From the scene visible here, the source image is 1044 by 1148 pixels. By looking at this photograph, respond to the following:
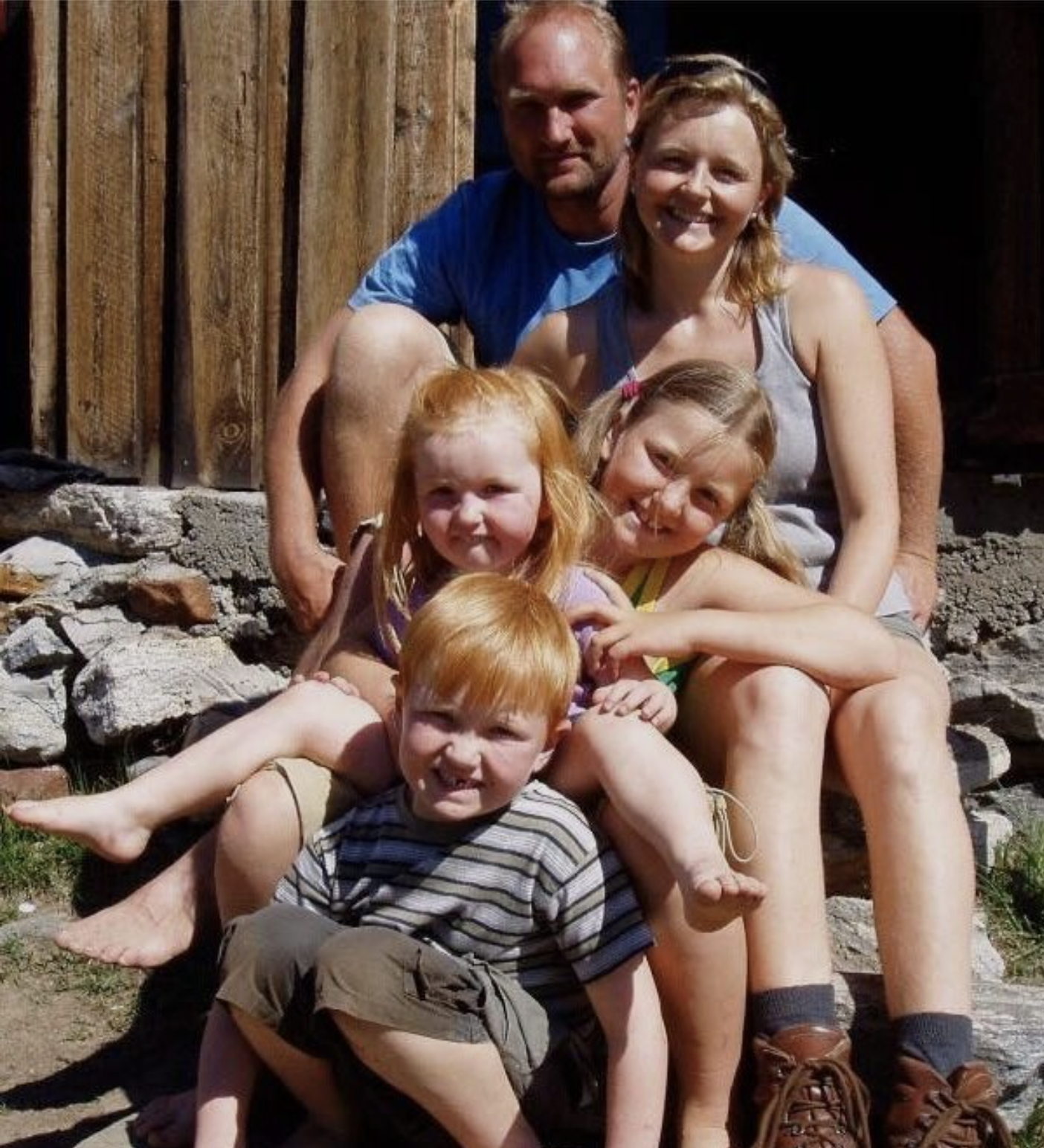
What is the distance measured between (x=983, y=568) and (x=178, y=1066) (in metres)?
2.21

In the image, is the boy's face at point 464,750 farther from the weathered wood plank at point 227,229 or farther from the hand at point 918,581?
the weathered wood plank at point 227,229

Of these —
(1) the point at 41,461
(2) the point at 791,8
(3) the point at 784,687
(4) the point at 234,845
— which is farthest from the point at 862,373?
(2) the point at 791,8

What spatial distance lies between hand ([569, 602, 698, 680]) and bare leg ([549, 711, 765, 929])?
13cm

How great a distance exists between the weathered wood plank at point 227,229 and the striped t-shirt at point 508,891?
76.1 inches

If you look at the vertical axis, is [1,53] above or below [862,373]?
above

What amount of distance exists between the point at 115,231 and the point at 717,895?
2.70 meters

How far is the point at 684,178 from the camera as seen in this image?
3.37 meters

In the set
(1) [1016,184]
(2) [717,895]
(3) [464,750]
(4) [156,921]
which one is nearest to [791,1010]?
(2) [717,895]

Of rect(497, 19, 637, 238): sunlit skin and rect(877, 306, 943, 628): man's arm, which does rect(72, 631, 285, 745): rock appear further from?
rect(877, 306, 943, 628): man's arm

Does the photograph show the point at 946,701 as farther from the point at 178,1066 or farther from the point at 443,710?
the point at 178,1066

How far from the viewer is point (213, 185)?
458 cm

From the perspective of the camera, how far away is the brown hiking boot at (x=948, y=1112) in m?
2.78

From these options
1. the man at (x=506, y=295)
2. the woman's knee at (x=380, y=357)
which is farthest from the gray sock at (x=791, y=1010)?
the woman's knee at (x=380, y=357)

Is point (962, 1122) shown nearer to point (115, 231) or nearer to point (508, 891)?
point (508, 891)
